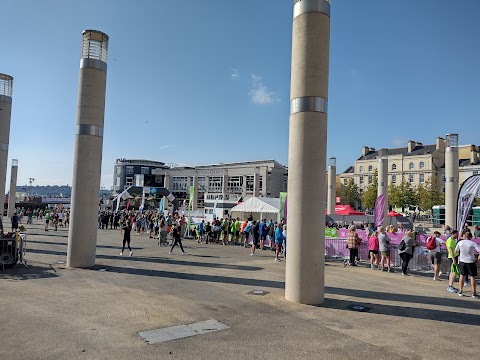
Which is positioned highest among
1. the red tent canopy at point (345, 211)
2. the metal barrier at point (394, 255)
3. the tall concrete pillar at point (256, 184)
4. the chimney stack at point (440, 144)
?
the chimney stack at point (440, 144)

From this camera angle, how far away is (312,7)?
8953 mm

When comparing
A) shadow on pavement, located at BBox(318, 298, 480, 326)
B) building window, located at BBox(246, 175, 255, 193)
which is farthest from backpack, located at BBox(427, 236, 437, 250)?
building window, located at BBox(246, 175, 255, 193)

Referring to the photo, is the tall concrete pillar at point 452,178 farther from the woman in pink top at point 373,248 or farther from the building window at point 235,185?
the building window at point 235,185

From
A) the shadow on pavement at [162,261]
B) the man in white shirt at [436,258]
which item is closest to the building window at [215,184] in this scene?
the shadow on pavement at [162,261]

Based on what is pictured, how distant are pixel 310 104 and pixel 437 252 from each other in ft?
27.0

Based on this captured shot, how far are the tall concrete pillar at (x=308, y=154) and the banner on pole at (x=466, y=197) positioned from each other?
9.39 m

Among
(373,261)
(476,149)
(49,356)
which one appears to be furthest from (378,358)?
(476,149)

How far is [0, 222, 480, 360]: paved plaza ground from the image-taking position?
577cm

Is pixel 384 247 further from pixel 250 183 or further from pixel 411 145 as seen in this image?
pixel 411 145

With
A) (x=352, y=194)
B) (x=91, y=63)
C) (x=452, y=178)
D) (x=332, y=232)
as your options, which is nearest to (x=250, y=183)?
(x=352, y=194)

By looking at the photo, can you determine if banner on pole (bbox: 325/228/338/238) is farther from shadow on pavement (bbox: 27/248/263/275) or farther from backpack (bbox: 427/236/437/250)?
shadow on pavement (bbox: 27/248/263/275)

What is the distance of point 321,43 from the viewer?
8.99 meters

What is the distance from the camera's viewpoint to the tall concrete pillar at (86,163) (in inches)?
511

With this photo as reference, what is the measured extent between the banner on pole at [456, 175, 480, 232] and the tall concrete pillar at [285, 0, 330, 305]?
30.8 feet
